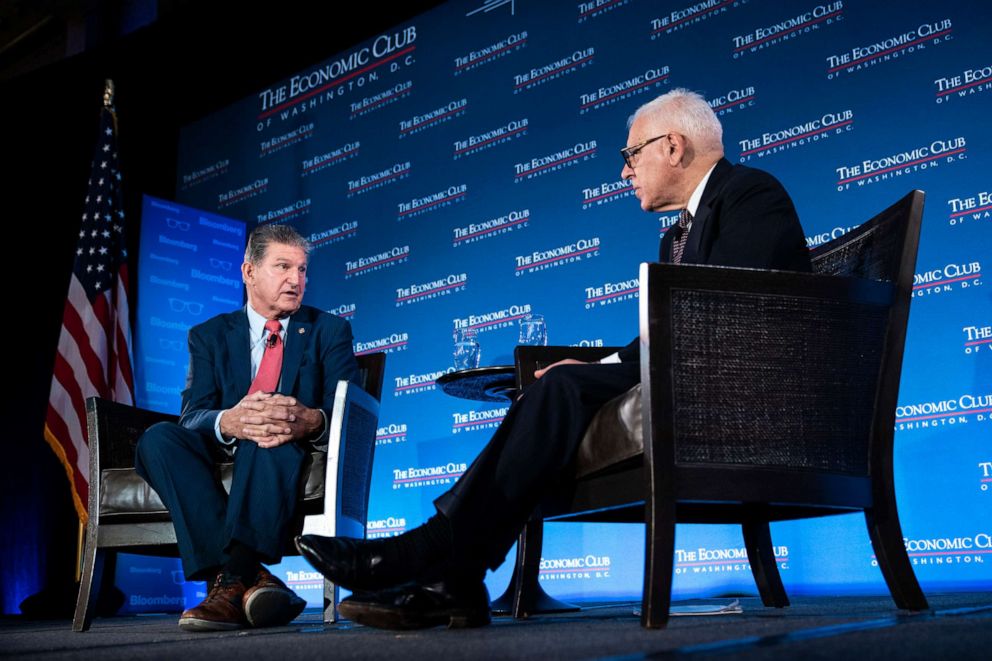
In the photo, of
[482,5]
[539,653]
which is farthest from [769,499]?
[482,5]

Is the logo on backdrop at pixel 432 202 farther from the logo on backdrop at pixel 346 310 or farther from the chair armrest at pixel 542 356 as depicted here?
the chair armrest at pixel 542 356

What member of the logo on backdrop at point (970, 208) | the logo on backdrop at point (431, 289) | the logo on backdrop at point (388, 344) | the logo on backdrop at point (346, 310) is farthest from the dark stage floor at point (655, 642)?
the logo on backdrop at point (346, 310)

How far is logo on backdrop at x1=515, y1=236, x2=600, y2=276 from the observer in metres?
4.48

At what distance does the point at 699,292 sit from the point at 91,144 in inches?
214

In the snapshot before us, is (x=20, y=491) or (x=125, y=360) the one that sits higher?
(x=125, y=360)

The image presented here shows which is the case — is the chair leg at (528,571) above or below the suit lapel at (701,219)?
below

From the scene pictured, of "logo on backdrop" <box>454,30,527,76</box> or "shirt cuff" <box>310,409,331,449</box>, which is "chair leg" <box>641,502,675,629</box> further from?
"logo on backdrop" <box>454,30,527,76</box>

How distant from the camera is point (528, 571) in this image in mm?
2426

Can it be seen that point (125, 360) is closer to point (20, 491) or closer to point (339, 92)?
point (20, 491)

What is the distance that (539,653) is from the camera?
1198 millimetres

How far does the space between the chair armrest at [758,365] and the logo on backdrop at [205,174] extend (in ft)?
17.1

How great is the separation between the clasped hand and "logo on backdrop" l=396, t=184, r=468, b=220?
275 cm

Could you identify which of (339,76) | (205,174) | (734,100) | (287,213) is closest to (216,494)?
(734,100)

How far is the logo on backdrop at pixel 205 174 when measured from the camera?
6.42 metres
